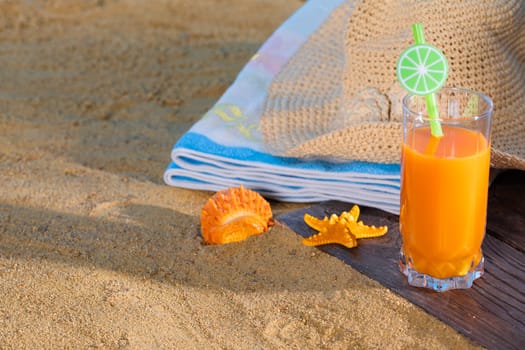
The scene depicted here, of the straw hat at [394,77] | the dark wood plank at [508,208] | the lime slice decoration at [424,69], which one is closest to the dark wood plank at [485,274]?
the dark wood plank at [508,208]

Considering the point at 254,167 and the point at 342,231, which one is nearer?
the point at 342,231

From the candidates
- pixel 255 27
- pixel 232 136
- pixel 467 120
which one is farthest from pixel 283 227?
pixel 255 27

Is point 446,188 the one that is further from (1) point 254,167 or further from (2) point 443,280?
(1) point 254,167

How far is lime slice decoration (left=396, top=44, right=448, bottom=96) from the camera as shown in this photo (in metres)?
1.25

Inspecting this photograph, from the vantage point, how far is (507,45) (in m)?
1.77

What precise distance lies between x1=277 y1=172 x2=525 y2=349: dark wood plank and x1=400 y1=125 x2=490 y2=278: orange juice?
Result: 0.18 feet

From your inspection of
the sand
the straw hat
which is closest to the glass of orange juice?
the sand

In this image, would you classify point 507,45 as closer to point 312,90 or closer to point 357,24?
point 357,24

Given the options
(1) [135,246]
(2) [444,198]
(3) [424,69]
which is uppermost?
(3) [424,69]

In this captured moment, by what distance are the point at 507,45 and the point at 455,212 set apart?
0.63 m

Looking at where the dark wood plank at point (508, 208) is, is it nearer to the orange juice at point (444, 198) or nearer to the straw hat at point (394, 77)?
the straw hat at point (394, 77)

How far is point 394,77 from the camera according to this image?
71.0 inches

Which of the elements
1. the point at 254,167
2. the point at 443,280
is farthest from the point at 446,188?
the point at 254,167

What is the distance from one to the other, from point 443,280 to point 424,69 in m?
0.42
